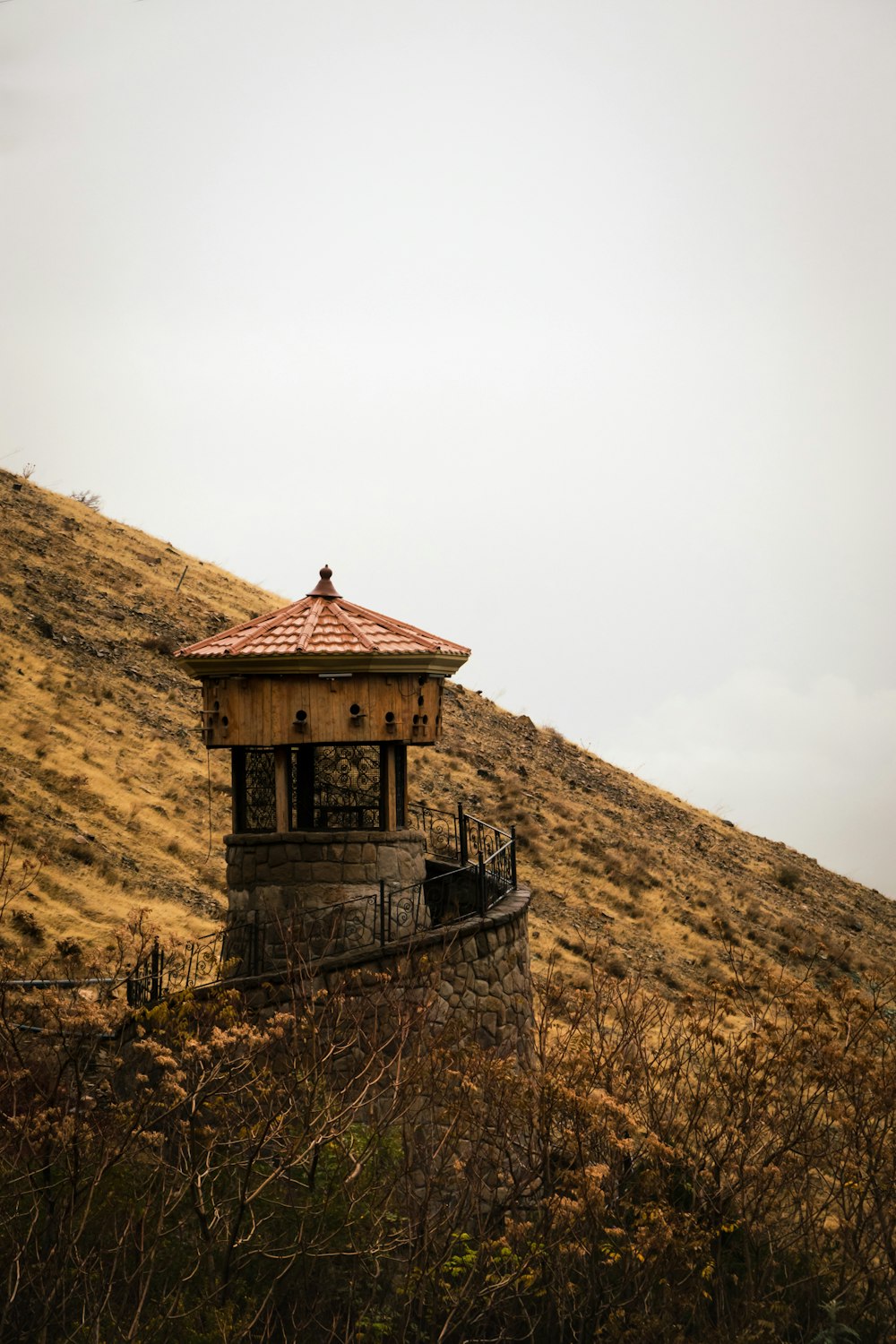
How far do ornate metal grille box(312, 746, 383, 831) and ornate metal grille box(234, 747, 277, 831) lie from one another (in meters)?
0.81

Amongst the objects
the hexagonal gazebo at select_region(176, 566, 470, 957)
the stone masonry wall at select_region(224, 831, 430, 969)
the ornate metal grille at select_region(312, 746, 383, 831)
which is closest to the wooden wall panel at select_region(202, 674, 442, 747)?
the hexagonal gazebo at select_region(176, 566, 470, 957)

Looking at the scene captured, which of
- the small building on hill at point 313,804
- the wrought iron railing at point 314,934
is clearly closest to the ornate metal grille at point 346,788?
the small building on hill at point 313,804

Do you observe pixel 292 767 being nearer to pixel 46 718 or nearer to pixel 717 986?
pixel 717 986

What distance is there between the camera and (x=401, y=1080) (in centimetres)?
1223

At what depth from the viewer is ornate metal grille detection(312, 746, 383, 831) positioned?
1620cm

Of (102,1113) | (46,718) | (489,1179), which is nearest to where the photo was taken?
(102,1113)

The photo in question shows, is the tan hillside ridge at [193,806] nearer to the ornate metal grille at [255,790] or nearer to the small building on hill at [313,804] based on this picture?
the small building on hill at [313,804]

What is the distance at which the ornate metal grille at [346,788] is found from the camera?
16.2 meters

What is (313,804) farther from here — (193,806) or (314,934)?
(193,806)

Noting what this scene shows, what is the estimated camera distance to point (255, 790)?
15500 mm

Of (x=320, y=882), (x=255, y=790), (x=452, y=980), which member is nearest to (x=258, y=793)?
(x=255, y=790)

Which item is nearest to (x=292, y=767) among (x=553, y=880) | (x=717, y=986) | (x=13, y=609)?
(x=717, y=986)

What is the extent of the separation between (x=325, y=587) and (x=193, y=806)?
14.5 meters

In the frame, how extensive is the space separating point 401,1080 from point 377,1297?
2.07 meters
